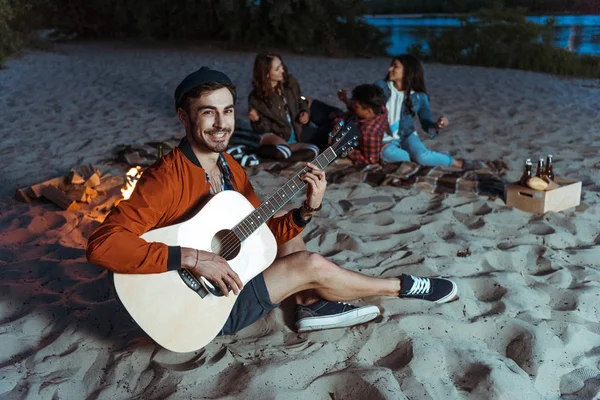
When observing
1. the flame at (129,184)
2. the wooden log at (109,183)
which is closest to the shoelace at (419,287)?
the flame at (129,184)

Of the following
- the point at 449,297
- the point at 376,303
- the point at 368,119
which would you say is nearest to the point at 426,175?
the point at 368,119

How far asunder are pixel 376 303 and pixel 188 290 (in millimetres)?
1074

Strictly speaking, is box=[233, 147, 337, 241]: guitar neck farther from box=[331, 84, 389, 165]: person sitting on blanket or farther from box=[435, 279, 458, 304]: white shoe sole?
box=[331, 84, 389, 165]: person sitting on blanket

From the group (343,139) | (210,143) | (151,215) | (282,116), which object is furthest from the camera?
(282,116)

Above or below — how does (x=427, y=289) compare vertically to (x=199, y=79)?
below

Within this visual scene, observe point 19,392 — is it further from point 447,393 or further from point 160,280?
point 447,393

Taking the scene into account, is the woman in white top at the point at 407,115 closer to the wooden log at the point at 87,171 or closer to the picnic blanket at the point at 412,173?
the picnic blanket at the point at 412,173

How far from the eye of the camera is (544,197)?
4332 mm

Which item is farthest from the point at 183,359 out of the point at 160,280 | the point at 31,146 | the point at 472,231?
the point at 31,146

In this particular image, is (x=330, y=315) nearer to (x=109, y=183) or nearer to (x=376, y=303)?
(x=376, y=303)

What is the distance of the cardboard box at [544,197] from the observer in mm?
4359

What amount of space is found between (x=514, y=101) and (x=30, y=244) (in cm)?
706

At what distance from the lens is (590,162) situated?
18.6ft

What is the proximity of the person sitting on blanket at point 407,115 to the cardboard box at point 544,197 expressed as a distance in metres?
1.07
